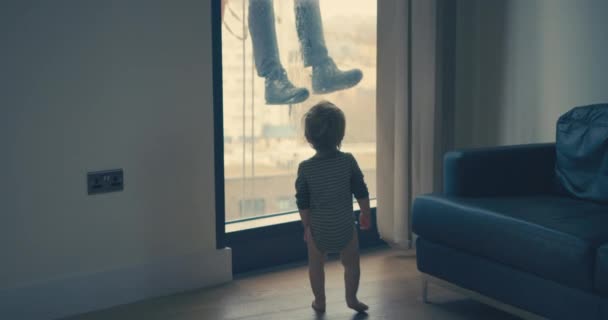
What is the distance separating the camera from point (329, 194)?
8.89 ft

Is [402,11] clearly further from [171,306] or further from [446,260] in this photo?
[171,306]

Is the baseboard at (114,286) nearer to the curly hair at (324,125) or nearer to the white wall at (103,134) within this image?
the white wall at (103,134)

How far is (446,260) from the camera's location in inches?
110

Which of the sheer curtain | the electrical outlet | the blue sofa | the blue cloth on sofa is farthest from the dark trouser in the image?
the blue cloth on sofa

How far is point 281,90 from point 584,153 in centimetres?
136

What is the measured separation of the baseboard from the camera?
2.73 meters

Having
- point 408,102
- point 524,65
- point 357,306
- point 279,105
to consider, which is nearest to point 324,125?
point 357,306

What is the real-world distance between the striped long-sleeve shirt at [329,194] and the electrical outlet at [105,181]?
2.40ft

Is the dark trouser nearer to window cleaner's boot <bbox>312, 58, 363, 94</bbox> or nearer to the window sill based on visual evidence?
window cleaner's boot <bbox>312, 58, 363, 94</bbox>

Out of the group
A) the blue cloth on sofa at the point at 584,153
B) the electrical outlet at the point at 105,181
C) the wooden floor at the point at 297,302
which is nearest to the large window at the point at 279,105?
the wooden floor at the point at 297,302

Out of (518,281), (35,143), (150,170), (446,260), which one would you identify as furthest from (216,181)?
(518,281)

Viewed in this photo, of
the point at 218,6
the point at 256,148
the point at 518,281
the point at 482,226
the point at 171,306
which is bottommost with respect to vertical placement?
the point at 171,306

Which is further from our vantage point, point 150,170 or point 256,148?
point 256,148

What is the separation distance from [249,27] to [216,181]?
723 millimetres
